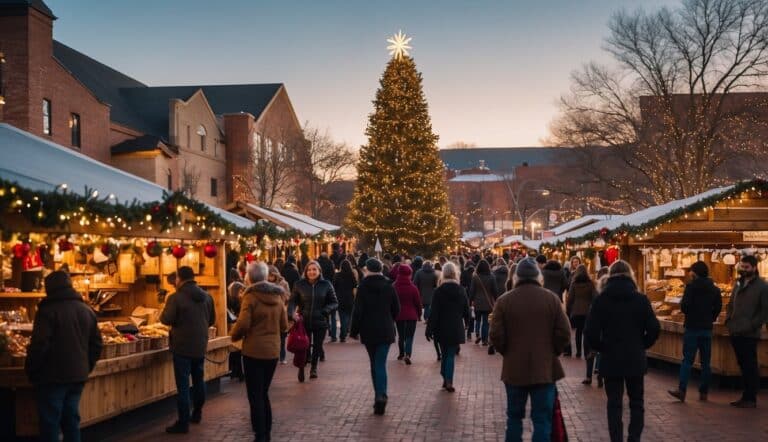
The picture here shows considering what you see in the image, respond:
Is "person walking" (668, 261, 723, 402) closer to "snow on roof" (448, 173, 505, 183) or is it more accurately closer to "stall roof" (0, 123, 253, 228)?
"stall roof" (0, 123, 253, 228)

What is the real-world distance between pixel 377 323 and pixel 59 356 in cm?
437

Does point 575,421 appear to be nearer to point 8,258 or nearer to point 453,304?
point 453,304

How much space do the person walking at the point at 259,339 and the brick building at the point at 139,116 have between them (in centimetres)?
A: 2343

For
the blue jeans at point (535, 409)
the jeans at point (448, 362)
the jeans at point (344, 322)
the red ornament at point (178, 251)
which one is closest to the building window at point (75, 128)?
the jeans at point (344, 322)

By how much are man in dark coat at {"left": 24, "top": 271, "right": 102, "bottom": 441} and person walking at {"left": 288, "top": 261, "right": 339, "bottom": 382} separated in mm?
6265

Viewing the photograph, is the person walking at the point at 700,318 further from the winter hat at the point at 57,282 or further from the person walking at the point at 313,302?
the winter hat at the point at 57,282

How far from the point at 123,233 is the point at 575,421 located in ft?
20.6

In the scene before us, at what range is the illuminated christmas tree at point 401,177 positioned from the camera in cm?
4653

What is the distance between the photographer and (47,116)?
123 ft

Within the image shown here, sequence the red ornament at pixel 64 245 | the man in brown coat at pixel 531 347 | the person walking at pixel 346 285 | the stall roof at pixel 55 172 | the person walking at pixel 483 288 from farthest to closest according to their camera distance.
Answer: the person walking at pixel 346 285, the person walking at pixel 483 288, the red ornament at pixel 64 245, the stall roof at pixel 55 172, the man in brown coat at pixel 531 347

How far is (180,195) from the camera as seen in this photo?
12242 millimetres

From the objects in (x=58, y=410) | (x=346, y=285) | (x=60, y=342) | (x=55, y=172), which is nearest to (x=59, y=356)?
(x=60, y=342)

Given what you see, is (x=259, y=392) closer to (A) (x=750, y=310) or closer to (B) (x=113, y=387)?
(B) (x=113, y=387)

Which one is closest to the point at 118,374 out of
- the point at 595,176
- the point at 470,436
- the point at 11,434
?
the point at 11,434
